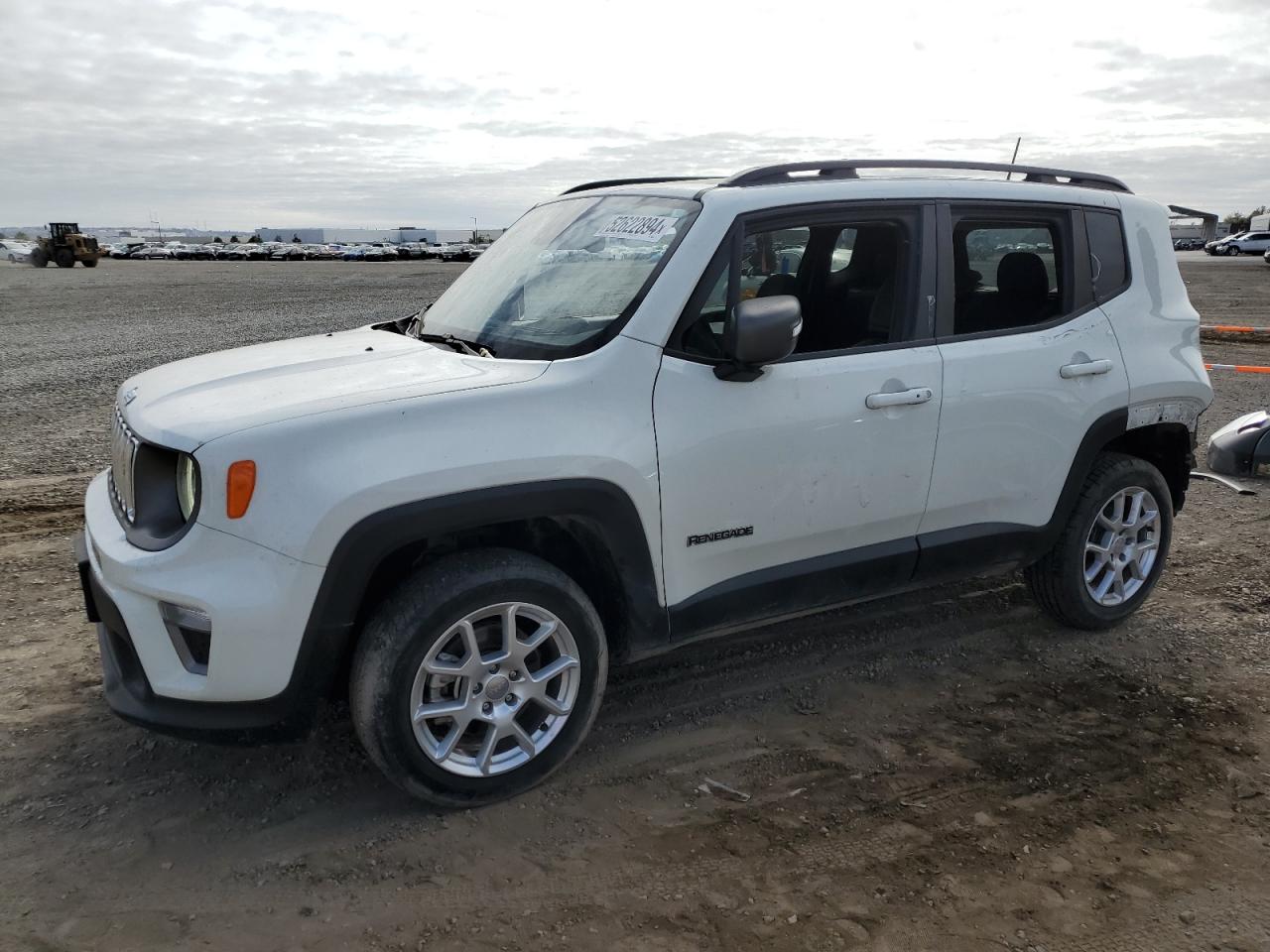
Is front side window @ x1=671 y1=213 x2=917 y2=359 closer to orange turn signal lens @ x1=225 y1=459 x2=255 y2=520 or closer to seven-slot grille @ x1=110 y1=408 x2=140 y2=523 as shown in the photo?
orange turn signal lens @ x1=225 y1=459 x2=255 y2=520

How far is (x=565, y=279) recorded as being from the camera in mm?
3727

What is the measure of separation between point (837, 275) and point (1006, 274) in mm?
741

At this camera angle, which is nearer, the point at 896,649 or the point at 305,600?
the point at 305,600

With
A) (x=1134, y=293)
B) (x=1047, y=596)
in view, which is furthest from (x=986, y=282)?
(x=1047, y=596)

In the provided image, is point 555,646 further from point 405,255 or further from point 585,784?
point 405,255

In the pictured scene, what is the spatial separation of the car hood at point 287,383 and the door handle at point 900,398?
1.21 meters

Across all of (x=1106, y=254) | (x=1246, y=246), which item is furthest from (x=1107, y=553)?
(x=1246, y=246)

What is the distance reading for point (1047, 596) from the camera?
4.56 meters

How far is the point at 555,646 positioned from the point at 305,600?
82cm

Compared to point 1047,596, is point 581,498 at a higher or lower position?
higher

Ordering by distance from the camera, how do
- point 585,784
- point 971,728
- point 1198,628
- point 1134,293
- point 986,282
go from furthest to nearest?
A: point 1198,628
point 1134,293
point 986,282
point 971,728
point 585,784

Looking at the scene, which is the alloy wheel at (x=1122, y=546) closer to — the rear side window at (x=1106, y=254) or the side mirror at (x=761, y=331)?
the rear side window at (x=1106, y=254)

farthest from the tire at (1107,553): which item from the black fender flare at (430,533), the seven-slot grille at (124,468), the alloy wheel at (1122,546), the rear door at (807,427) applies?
the seven-slot grille at (124,468)

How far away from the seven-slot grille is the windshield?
1.19 meters
